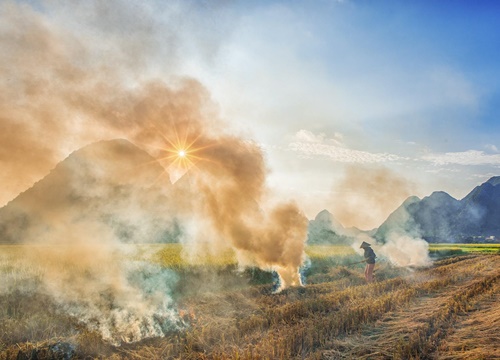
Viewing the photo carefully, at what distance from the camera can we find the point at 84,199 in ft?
88.3

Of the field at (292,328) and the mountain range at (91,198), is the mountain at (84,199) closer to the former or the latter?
the mountain range at (91,198)

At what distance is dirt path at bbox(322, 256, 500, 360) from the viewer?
6.76 meters

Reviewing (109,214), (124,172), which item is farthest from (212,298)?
(124,172)

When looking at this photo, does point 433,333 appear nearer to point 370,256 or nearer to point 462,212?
point 370,256

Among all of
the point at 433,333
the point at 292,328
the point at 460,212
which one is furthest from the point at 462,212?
the point at 292,328

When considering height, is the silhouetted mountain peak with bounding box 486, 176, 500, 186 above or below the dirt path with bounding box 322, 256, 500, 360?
above

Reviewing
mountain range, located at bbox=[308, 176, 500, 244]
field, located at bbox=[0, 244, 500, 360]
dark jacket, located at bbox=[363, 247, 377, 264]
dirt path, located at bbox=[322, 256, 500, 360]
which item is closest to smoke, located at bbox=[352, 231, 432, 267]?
dark jacket, located at bbox=[363, 247, 377, 264]

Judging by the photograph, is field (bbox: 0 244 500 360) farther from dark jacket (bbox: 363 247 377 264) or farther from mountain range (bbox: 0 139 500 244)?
mountain range (bbox: 0 139 500 244)

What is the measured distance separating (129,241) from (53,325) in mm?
28248

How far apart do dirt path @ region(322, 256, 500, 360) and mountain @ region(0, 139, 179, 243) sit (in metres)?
20.0

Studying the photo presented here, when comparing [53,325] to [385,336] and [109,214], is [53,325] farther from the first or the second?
[109,214]

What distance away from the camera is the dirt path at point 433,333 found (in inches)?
266

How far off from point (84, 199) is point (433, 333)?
2666 cm

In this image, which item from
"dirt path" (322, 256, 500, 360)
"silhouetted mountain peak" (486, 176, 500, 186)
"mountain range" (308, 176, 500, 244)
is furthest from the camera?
"silhouetted mountain peak" (486, 176, 500, 186)
